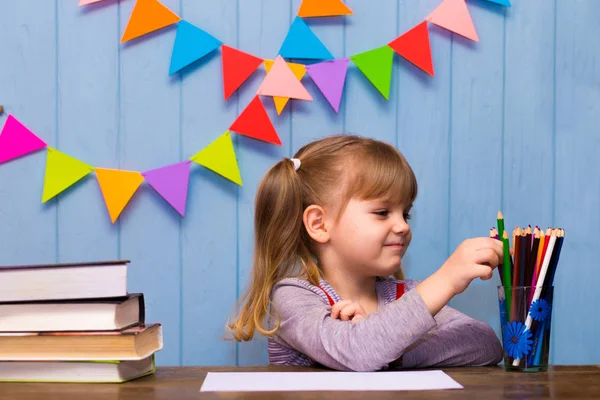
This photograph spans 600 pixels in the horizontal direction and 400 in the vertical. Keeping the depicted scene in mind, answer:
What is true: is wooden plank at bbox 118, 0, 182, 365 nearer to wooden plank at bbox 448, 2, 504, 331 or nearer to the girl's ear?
the girl's ear

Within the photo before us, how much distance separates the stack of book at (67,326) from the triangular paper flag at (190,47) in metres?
0.69

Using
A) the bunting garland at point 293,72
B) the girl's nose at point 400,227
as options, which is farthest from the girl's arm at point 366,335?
the bunting garland at point 293,72

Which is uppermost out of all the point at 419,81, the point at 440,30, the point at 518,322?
the point at 440,30

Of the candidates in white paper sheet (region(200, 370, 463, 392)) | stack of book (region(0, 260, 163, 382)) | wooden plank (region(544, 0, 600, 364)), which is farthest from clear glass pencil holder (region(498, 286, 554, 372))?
wooden plank (region(544, 0, 600, 364))

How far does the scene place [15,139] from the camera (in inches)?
58.5

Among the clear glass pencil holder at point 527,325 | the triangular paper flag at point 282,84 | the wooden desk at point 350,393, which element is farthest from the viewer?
the triangular paper flag at point 282,84

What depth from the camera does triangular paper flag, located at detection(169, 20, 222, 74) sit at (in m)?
1.48

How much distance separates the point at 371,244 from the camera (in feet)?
4.02

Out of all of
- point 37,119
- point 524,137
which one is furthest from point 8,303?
point 524,137

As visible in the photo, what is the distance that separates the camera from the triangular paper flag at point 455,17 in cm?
148

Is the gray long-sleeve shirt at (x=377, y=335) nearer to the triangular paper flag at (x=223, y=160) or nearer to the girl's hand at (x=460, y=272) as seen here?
the girl's hand at (x=460, y=272)

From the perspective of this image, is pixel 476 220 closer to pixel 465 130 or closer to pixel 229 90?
pixel 465 130

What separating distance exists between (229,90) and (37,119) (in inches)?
15.7

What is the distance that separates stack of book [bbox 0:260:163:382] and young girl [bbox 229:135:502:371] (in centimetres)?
29
